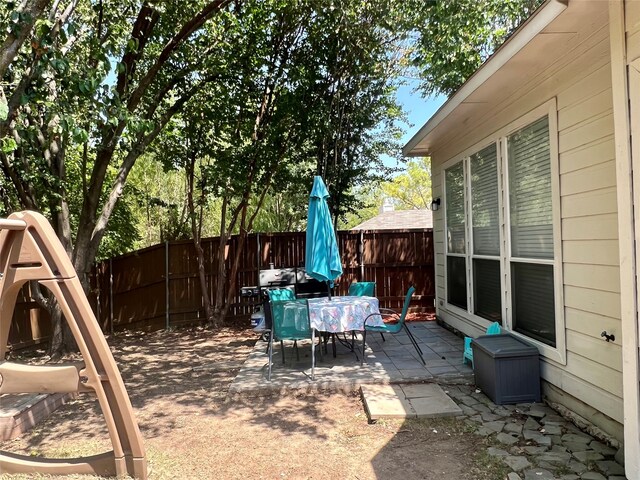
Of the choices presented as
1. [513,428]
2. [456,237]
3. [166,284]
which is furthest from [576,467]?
[166,284]

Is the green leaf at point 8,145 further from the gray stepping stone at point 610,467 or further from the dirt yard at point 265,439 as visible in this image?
the gray stepping stone at point 610,467

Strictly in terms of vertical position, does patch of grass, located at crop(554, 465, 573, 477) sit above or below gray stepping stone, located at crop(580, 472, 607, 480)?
below

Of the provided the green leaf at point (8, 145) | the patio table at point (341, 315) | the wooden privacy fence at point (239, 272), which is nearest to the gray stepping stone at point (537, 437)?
the patio table at point (341, 315)

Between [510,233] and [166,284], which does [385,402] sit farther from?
[166,284]

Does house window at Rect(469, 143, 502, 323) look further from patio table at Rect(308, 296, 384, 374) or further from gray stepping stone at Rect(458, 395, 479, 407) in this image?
patio table at Rect(308, 296, 384, 374)

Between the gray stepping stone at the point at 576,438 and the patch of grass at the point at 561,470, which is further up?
the gray stepping stone at the point at 576,438

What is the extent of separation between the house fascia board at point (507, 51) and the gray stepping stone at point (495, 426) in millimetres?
2850

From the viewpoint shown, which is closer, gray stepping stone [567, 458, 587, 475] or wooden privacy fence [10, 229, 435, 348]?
gray stepping stone [567, 458, 587, 475]

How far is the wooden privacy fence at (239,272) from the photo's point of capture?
8.25 meters

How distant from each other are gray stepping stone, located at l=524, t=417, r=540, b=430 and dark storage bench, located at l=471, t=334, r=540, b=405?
0.30 metres

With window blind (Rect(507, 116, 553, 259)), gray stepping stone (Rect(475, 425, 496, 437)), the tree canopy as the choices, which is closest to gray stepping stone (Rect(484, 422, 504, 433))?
gray stepping stone (Rect(475, 425, 496, 437))

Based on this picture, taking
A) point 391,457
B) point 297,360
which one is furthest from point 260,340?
point 391,457

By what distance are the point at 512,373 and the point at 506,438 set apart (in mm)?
749

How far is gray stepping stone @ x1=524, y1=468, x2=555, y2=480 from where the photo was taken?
2.44m
